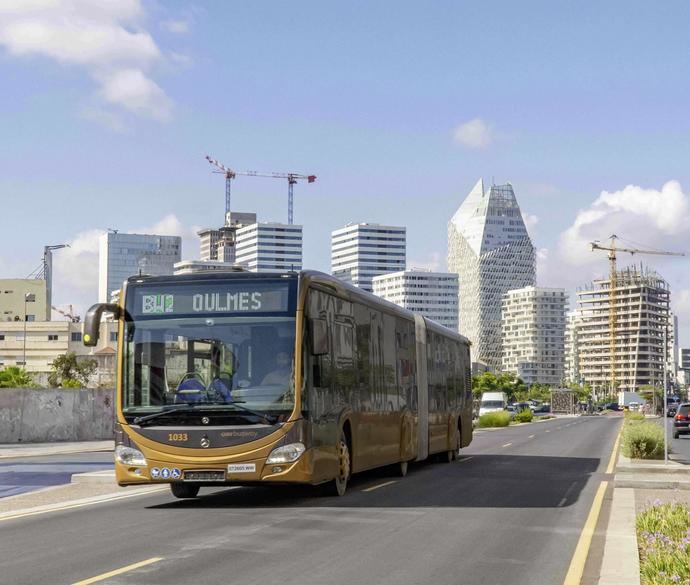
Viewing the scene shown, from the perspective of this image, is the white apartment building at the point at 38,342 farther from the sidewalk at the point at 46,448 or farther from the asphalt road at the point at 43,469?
the asphalt road at the point at 43,469

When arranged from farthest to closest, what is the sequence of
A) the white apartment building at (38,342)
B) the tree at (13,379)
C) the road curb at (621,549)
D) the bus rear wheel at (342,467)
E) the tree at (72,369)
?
the white apartment building at (38,342), the tree at (72,369), the tree at (13,379), the bus rear wheel at (342,467), the road curb at (621,549)

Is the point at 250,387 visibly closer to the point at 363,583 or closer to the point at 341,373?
the point at 341,373

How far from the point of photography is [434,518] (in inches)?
588

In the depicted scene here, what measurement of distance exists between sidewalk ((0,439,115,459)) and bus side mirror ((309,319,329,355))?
21.8 meters

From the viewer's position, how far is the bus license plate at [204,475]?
15.7 m

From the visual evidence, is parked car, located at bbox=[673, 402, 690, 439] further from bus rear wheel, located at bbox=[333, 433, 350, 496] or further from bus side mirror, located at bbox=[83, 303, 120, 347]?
bus side mirror, located at bbox=[83, 303, 120, 347]

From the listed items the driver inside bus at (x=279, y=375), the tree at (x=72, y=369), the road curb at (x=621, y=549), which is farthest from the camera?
the tree at (x=72, y=369)

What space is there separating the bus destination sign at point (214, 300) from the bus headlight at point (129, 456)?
190cm

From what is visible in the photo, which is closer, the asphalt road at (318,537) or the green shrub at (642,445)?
the asphalt road at (318,537)

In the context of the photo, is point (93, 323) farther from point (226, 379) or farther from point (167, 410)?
point (226, 379)

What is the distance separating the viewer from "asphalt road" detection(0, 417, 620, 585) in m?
10.2

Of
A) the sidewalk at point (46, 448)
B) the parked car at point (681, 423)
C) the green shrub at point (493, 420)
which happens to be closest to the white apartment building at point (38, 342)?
the green shrub at point (493, 420)

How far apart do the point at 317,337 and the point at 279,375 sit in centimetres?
79

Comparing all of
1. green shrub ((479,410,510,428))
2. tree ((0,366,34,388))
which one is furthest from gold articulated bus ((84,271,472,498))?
tree ((0,366,34,388))
